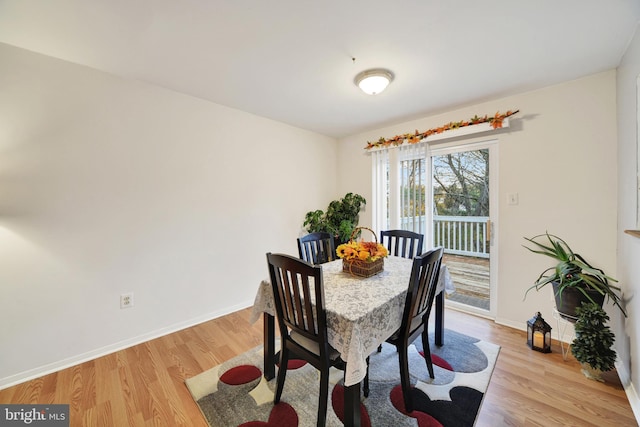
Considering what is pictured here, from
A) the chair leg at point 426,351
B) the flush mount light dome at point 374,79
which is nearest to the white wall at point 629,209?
the chair leg at point 426,351

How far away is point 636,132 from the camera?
154 cm

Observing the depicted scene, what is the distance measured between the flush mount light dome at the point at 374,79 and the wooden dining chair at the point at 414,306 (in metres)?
1.45

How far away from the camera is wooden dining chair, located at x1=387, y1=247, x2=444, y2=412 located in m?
1.38

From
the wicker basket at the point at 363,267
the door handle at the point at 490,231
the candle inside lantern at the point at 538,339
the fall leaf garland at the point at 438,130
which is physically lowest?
the candle inside lantern at the point at 538,339

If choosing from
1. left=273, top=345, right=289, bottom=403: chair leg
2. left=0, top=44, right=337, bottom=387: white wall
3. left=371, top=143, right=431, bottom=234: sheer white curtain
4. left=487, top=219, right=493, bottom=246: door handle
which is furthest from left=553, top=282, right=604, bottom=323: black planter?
left=0, top=44, right=337, bottom=387: white wall

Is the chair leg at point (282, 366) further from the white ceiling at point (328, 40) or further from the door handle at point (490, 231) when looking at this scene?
the door handle at point (490, 231)

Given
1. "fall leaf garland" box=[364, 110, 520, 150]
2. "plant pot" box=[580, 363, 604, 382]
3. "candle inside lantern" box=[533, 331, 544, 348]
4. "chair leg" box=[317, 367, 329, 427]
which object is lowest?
"plant pot" box=[580, 363, 604, 382]

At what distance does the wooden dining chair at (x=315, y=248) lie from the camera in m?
2.29

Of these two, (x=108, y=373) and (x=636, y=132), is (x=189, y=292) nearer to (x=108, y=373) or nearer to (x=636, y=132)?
(x=108, y=373)

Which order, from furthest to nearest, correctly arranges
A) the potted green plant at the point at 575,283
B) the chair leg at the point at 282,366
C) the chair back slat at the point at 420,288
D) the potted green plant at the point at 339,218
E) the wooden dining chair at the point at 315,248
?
1. the potted green plant at the point at 339,218
2. the wooden dining chair at the point at 315,248
3. the potted green plant at the point at 575,283
4. the chair leg at the point at 282,366
5. the chair back slat at the point at 420,288

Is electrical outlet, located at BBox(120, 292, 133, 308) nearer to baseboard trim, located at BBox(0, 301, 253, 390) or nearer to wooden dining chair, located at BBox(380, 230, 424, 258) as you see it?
baseboard trim, located at BBox(0, 301, 253, 390)

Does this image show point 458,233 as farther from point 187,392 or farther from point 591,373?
point 187,392

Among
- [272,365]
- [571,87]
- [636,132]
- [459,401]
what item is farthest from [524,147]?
[272,365]

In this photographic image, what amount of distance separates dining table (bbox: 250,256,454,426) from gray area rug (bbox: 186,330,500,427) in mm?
208
